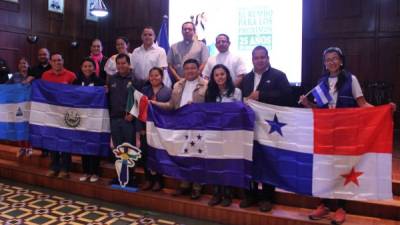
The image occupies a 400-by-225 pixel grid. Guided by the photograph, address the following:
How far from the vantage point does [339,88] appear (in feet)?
9.80

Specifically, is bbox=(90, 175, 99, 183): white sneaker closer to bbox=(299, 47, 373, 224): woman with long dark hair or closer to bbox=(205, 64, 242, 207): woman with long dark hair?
bbox=(205, 64, 242, 207): woman with long dark hair

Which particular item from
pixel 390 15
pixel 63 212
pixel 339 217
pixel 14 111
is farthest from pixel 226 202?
pixel 390 15

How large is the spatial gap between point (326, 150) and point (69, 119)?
8.98ft

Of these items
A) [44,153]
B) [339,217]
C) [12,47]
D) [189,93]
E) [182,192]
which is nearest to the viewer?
[339,217]

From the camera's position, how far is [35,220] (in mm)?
3377

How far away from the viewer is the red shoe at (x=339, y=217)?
2932 millimetres

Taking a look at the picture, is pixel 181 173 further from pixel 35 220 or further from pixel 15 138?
pixel 15 138

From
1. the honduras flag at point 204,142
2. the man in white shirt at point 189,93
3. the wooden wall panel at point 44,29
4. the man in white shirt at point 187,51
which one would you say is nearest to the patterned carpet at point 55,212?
the man in white shirt at point 189,93

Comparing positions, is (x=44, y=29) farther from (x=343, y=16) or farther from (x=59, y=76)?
(x=343, y=16)

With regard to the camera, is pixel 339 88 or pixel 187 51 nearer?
pixel 339 88

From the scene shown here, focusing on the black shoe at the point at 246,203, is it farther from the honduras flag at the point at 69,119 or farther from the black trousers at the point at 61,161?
the black trousers at the point at 61,161

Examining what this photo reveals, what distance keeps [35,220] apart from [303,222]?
226 cm

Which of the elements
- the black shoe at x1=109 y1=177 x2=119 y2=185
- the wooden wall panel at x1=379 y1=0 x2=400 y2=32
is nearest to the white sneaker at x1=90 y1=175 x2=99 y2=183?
the black shoe at x1=109 y1=177 x2=119 y2=185

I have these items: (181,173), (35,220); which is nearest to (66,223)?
(35,220)
